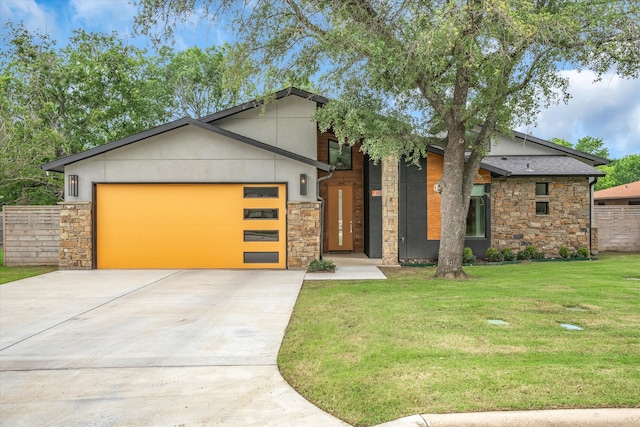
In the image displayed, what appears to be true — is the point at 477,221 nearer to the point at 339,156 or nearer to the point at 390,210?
the point at 390,210

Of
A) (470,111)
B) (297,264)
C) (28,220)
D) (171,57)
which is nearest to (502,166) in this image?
(470,111)

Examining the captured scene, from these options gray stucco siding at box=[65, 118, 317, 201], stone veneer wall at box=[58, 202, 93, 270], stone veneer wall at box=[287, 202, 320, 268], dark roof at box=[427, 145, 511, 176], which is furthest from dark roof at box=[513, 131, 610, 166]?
stone veneer wall at box=[58, 202, 93, 270]

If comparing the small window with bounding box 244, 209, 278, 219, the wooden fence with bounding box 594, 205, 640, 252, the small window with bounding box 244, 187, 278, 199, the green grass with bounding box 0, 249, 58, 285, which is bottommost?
the green grass with bounding box 0, 249, 58, 285

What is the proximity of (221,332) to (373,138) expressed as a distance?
5782 mm

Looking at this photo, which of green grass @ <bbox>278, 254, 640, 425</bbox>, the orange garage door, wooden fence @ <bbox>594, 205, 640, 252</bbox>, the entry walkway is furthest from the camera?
wooden fence @ <bbox>594, 205, 640, 252</bbox>

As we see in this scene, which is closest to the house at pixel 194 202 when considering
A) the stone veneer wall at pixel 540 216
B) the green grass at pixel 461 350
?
the stone veneer wall at pixel 540 216

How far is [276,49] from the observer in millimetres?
10047

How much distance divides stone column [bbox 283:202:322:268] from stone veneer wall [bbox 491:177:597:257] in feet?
18.7

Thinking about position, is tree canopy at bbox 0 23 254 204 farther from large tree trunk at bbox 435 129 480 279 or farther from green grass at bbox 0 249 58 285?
large tree trunk at bbox 435 129 480 279

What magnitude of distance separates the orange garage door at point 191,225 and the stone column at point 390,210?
2.87 metres

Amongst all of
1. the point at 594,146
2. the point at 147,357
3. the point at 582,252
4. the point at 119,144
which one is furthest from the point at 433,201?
the point at 594,146

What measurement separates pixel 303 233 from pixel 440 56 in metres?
5.50

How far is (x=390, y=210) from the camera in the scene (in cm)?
1273

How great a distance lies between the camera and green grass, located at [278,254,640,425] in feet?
11.2
